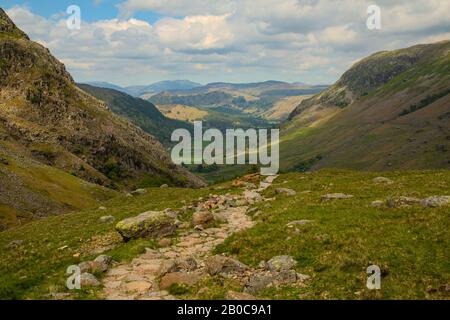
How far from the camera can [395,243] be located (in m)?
22.1

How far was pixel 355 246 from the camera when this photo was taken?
73.2 feet

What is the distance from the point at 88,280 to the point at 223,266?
641 centimetres

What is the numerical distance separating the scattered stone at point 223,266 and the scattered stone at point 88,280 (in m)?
5.34

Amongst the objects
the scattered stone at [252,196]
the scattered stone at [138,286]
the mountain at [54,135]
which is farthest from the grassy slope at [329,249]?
the mountain at [54,135]

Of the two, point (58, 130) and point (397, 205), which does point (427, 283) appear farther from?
point (58, 130)

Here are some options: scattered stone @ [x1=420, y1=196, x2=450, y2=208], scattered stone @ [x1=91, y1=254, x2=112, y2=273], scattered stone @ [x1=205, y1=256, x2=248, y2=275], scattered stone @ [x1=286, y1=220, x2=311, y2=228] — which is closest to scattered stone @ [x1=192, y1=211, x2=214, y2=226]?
scattered stone @ [x1=286, y1=220, x2=311, y2=228]

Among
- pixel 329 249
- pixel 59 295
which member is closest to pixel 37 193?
pixel 59 295

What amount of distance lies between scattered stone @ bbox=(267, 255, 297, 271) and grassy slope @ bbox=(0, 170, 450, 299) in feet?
1.53

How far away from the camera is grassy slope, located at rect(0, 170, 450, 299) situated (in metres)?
18.5

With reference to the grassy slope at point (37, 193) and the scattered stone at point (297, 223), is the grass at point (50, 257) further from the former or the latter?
the grassy slope at point (37, 193)

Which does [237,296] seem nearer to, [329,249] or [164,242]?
[329,249]

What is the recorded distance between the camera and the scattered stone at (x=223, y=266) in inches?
835

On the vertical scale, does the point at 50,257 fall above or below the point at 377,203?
below
